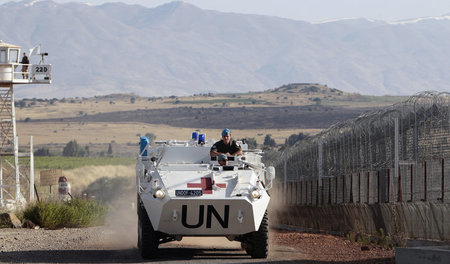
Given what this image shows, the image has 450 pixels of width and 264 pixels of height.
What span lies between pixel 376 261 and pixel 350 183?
897 centimetres

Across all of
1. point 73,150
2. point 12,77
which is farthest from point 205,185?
point 73,150

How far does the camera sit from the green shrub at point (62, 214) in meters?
40.2

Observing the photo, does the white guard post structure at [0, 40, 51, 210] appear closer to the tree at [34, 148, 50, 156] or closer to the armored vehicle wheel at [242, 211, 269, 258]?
the armored vehicle wheel at [242, 211, 269, 258]

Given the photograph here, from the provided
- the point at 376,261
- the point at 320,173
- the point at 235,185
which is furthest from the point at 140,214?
the point at 320,173

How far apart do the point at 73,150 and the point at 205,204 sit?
152904 millimetres

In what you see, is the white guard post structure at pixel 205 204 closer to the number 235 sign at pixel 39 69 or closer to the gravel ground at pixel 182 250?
the gravel ground at pixel 182 250

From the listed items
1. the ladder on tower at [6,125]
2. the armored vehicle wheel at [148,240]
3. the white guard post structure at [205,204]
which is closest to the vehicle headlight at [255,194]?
the white guard post structure at [205,204]

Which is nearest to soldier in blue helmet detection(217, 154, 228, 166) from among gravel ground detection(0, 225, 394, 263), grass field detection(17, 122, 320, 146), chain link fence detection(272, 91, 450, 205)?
gravel ground detection(0, 225, 394, 263)

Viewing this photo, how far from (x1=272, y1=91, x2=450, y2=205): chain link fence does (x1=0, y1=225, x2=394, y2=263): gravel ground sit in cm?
135

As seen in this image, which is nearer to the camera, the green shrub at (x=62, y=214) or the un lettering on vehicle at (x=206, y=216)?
the un lettering on vehicle at (x=206, y=216)

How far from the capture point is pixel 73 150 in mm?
172625

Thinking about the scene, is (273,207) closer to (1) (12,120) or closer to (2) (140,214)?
(2) (140,214)

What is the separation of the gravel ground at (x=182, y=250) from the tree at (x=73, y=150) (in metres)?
139

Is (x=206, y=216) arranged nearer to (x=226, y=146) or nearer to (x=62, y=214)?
(x=226, y=146)
